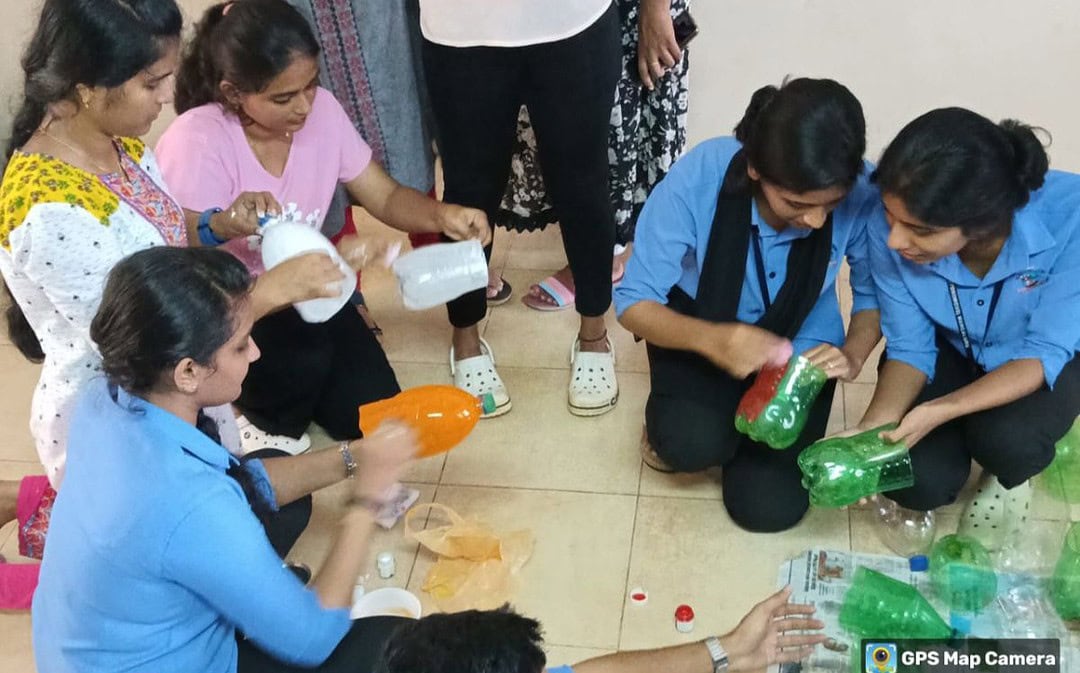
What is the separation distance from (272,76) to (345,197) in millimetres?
446

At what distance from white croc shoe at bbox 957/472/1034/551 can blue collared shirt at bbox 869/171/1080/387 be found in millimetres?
232

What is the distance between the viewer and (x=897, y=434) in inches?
69.8

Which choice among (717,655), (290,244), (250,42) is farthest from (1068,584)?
(250,42)

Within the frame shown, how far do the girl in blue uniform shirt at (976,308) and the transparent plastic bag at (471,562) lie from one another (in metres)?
Answer: 0.68

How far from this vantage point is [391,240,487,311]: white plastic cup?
2021 millimetres

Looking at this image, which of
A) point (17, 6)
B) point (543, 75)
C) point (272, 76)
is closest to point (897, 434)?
point (543, 75)

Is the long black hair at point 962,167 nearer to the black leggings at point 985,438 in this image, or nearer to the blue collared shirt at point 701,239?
the blue collared shirt at point 701,239

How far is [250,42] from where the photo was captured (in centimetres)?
183

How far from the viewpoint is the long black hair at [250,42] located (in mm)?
1828

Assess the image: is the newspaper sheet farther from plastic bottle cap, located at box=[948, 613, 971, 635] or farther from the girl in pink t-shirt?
the girl in pink t-shirt

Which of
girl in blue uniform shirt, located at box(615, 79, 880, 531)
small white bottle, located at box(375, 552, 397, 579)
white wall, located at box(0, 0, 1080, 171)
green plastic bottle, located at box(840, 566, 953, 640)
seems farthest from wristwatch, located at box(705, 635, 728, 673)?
white wall, located at box(0, 0, 1080, 171)

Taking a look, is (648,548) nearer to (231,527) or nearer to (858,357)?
(858,357)

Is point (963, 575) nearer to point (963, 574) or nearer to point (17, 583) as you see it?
point (963, 574)

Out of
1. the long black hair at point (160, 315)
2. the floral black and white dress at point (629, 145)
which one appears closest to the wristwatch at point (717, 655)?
the long black hair at point (160, 315)
